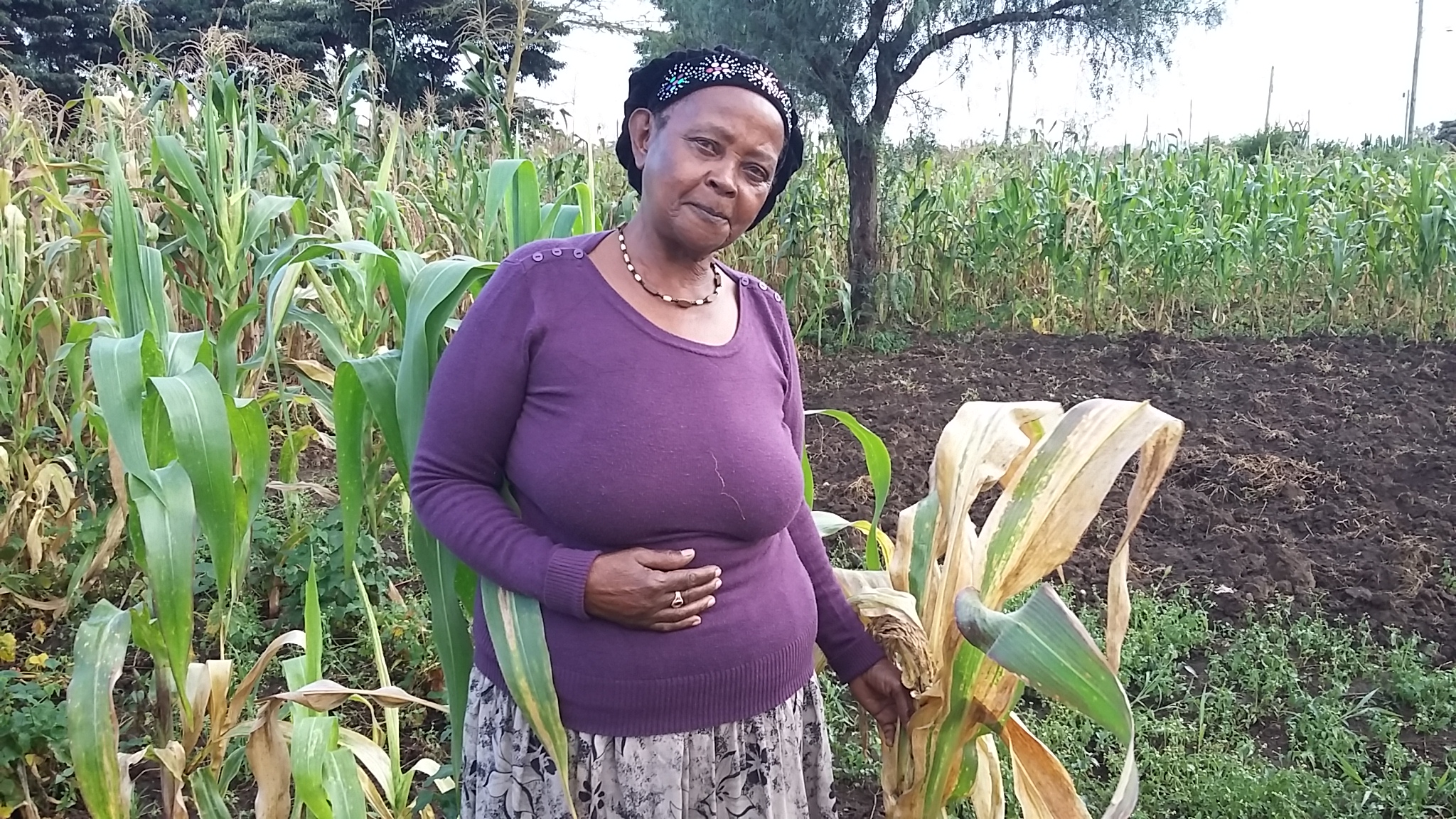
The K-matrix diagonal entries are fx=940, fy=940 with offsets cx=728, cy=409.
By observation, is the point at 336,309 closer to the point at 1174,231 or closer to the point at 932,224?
the point at 932,224

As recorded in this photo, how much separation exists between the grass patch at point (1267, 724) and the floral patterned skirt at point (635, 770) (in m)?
0.96

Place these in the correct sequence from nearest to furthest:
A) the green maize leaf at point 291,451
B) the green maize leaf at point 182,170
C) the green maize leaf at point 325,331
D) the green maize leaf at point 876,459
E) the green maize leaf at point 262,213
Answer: the green maize leaf at point 876,459, the green maize leaf at point 325,331, the green maize leaf at point 291,451, the green maize leaf at point 262,213, the green maize leaf at point 182,170

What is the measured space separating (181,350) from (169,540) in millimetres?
279

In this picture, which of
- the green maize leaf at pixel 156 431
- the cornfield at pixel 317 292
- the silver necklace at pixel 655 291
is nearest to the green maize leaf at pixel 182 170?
the cornfield at pixel 317 292

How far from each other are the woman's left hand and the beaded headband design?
0.79m

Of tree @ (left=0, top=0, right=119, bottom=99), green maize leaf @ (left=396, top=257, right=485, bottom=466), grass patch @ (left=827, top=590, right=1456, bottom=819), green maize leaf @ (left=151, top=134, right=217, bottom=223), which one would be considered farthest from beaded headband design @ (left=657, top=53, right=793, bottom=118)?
tree @ (left=0, top=0, right=119, bottom=99)

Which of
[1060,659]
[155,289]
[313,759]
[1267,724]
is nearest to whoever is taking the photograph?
[1060,659]

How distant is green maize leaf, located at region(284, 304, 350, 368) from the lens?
5.61 feet

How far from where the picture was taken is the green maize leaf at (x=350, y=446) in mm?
1223

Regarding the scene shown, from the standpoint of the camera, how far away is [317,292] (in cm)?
229

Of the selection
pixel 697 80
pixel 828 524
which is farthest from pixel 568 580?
pixel 828 524

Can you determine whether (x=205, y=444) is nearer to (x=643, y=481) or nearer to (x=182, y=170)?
(x=643, y=481)

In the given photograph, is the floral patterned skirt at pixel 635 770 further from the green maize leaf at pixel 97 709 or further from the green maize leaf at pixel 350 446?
the green maize leaf at pixel 97 709

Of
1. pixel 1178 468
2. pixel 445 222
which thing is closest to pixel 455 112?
pixel 445 222
